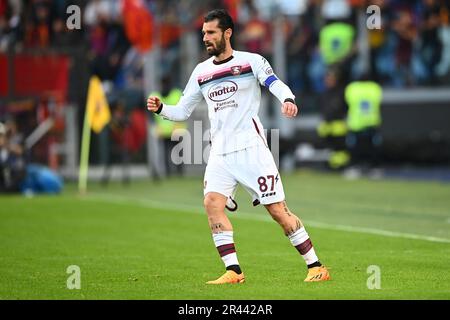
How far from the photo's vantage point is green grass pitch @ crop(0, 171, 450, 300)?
10367 mm

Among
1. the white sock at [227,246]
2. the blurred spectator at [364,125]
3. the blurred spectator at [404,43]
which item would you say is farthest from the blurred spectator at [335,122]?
the white sock at [227,246]

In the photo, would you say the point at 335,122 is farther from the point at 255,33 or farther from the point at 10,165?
the point at 10,165

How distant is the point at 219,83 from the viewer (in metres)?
10.9

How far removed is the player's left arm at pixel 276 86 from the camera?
1040 centimetres

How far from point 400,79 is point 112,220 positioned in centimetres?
1536

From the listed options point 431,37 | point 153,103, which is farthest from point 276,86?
point 431,37

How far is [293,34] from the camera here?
3469 centimetres

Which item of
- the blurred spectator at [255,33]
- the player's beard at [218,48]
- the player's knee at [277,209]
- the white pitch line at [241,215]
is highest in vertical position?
the blurred spectator at [255,33]

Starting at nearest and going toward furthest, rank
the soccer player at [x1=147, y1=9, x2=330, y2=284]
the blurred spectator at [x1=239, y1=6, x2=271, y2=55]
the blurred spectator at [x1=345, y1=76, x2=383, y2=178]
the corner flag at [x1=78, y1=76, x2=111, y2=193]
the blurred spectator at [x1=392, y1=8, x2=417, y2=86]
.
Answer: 1. the soccer player at [x1=147, y1=9, x2=330, y2=284]
2. the corner flag at [x1=78, y1=76, x2=111, y2=193]
3. the blurred spectator at [x1=345, y1=76, x2=383, y2=178]
4. the blurred spectator at [x1=392, y1=8, x2=417, y2=86]
5. the blurred spectator at [x1=239, y1=6, x2=271, y2=55]

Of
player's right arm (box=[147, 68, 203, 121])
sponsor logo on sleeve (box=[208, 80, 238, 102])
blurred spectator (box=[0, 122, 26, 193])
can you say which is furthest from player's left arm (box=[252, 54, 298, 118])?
blurred spectator (box=[0, 122, 26, 193])

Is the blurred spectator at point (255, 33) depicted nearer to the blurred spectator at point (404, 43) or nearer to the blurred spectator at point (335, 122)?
the blurred spectator at point (335, 122)

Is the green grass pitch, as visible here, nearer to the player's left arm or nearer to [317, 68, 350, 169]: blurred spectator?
the player's left arm

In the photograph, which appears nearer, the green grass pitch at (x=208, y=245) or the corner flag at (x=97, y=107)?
the green grass pitch at (x=208, y=245)

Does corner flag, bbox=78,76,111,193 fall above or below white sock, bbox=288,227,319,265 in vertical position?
above
